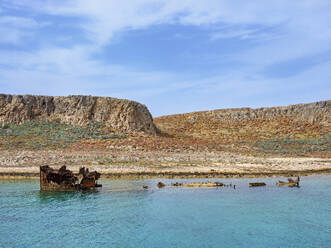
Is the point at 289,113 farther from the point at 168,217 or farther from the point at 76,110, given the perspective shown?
the point at 168,217

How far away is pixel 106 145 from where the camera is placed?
4834 centimetres

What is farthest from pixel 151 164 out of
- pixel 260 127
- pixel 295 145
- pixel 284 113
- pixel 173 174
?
pixel 284 113

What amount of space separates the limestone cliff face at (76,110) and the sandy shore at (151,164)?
1611 centimetres

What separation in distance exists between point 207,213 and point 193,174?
12.7m

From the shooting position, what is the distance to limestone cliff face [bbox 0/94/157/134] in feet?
194

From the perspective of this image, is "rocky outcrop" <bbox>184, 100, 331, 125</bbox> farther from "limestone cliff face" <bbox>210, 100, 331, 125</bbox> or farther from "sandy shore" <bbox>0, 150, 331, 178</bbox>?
"sandy shore" <bbox>0, 150, 331, 178</bbox>

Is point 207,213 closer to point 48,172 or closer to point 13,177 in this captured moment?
point 48,172

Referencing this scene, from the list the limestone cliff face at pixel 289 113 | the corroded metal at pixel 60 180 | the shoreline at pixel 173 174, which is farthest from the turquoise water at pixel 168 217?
the limestone cliff face at pixel 289 113

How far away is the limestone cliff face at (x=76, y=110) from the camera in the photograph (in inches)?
2323

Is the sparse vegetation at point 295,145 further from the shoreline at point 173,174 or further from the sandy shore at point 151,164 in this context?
the shoreline at point 173,174

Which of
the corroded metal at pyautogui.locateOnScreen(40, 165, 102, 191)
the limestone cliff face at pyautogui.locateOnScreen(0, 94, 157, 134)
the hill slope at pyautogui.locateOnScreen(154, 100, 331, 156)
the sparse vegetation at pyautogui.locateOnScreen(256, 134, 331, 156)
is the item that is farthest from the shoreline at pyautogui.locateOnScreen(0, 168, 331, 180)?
the limestone cliff face at pyautogui.locateOnScreen(0, 94, 157, 134)

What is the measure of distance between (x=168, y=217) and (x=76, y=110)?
4699 cm

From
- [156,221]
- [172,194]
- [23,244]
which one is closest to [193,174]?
[172,194]

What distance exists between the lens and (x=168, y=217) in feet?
57.2
